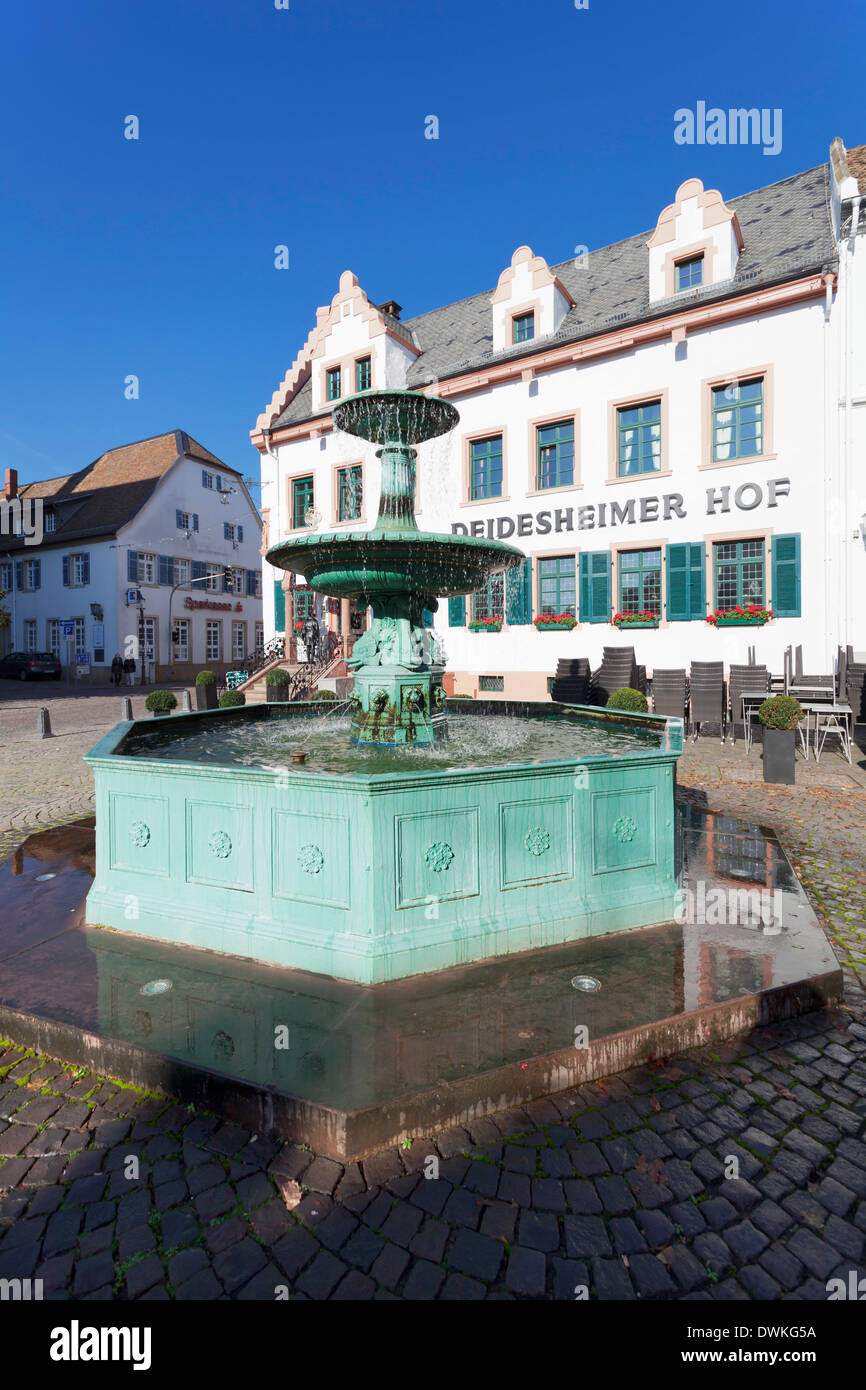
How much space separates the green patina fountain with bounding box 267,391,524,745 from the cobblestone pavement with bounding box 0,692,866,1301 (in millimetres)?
4422

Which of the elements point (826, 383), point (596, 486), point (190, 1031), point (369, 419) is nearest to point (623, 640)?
point (596, 486)

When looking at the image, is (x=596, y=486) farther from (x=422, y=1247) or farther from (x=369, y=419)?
(x=422, y=1247)

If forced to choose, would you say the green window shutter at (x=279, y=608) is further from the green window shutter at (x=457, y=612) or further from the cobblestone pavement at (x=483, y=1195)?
the cobblestone pavement at (x=483, y=1195)

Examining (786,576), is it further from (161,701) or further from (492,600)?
(161,701)

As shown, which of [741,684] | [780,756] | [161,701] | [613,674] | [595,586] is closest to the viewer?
[780,756]

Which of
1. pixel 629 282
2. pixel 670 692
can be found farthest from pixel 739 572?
pixel 629 282

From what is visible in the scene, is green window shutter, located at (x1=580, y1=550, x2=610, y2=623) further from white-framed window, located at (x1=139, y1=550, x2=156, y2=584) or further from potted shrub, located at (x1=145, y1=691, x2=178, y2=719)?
white-framed window, located at (x1=139, y1=550, x2=156, y2=584)

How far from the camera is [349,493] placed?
23547mm

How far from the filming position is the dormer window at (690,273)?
18031 millimetres

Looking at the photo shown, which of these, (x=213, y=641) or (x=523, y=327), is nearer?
(x=523, y=327)

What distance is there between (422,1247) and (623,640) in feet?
56.7

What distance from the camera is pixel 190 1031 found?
3.33 m

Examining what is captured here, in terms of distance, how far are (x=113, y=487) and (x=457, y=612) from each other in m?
31.8

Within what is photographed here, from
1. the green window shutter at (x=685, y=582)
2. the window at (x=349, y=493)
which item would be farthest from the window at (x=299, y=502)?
the green window shutter at (x=685, y=582)
